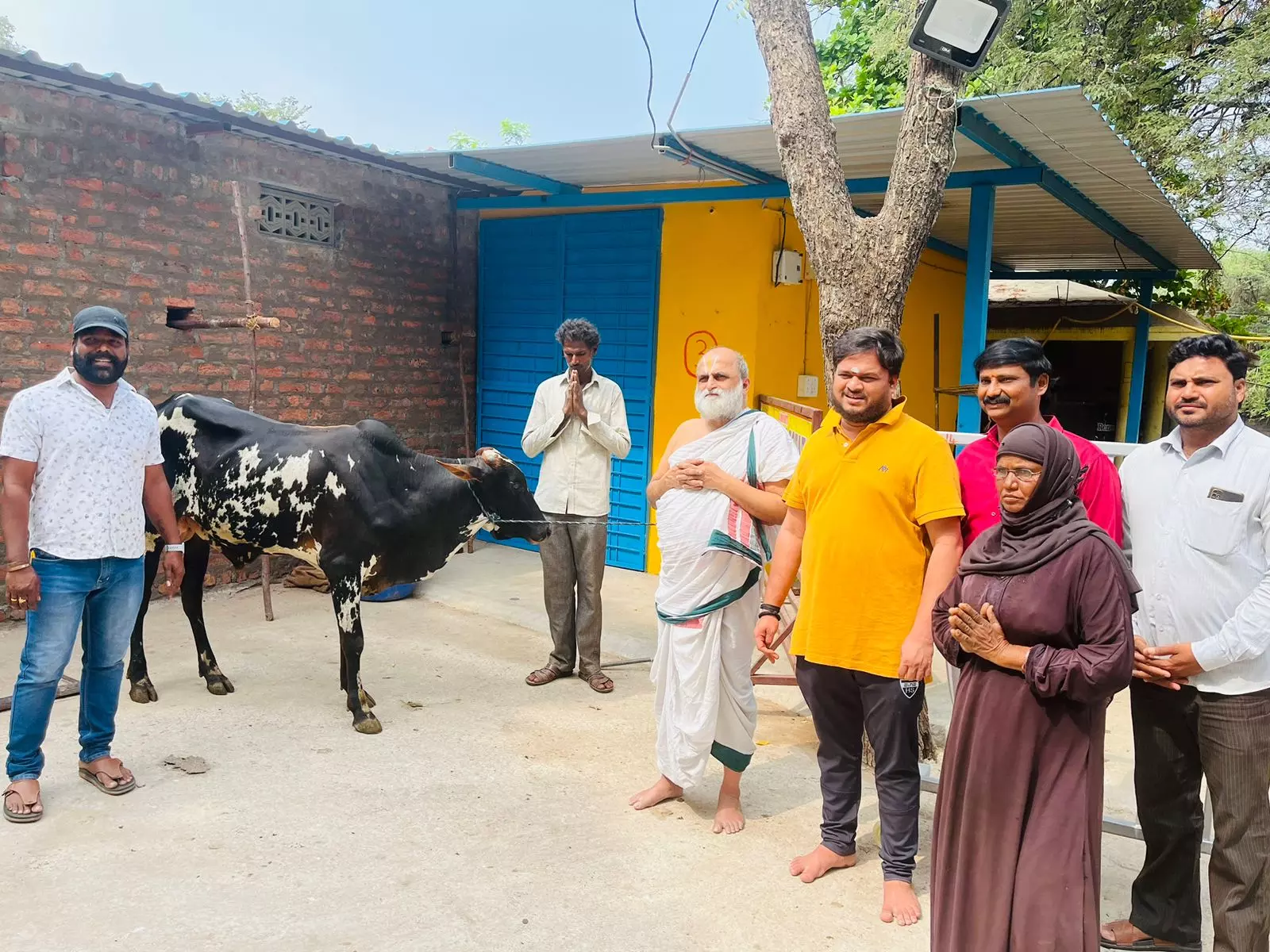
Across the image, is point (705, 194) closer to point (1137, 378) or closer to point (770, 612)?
point (770, 612)

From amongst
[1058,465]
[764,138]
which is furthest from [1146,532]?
[764,138]

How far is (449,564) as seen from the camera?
7488 millimetres

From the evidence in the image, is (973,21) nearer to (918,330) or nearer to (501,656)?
(501,656)

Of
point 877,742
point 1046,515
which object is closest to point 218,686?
point 877,742

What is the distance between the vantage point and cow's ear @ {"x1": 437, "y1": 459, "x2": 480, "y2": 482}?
15.0ft

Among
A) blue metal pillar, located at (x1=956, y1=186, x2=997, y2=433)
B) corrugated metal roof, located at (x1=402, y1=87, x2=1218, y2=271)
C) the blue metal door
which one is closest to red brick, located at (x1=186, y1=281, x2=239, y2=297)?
corrugated metal roof, located at (x1=402, y1=87, x2=1218, y2=271)

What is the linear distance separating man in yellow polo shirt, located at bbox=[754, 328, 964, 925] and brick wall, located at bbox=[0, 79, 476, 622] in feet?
15.4

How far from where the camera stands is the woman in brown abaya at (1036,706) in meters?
2.18

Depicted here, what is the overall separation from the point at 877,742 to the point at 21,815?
2.87 meters

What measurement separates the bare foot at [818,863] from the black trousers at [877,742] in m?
0.14

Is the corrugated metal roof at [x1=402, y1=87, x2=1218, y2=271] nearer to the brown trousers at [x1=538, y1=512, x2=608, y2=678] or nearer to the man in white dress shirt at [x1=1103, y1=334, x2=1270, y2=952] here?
the brown trousers at [x1=538, y1=512, x2=608, y2=678]

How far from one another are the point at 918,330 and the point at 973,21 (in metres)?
6.08

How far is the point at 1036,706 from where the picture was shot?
7.41 ft

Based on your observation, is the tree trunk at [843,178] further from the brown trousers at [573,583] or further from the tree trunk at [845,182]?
the brown trousers at [573,583]
